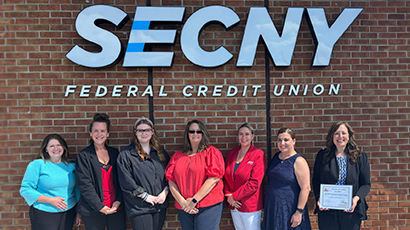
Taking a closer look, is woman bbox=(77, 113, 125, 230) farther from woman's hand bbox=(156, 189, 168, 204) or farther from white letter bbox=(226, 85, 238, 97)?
white letter bbox=(226, 85, 238, 97)

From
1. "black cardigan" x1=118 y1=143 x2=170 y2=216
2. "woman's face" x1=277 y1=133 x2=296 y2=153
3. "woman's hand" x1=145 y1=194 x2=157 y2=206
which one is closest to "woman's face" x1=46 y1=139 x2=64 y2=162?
"black cardigan" x1=118 y1=143 x2=170 y2=216

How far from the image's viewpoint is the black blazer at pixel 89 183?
3.52 m

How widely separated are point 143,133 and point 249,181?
1.34m

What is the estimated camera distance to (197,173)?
3.60m

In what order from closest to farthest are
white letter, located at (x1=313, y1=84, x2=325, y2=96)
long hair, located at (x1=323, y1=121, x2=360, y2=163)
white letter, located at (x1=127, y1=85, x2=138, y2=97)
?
long hair, located at (x1=323, y1=121, x2=360, y2=163) < white letter, located at (x1=127, y1=85, x2=138, y2=97) < white letter, located at (x1=313, y1=84, x2=325, y2=96)

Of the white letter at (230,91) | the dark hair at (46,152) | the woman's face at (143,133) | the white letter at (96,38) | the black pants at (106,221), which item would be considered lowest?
the black pants at (106,221)

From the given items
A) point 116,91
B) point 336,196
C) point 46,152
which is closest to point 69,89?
point 116,91

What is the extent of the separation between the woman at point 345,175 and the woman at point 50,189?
9.66ft

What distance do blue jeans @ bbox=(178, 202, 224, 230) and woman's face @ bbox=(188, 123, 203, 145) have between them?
2.55ft

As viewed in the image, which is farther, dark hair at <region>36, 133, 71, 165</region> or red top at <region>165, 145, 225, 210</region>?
dark hair at <region>36, 133, 71, 165</region>

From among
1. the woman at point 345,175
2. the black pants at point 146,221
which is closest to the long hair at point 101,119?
the black pants at point 146,221

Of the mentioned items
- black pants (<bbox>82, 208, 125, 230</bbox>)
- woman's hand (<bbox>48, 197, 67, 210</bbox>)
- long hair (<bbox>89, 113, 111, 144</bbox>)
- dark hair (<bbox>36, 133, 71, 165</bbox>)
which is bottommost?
black pants (<bbox>82, 208, 125, 230</bbox>)

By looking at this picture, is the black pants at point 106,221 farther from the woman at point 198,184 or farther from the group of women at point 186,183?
the woman at point 198,184

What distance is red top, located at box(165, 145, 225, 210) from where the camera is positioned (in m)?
3.60
